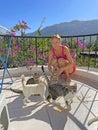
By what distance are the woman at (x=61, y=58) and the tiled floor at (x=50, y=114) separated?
1.40 feet

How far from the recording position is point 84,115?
94.0 inches

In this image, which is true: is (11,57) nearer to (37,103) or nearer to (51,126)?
(37,103)

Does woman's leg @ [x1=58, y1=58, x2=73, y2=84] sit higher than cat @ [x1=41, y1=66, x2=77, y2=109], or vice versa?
woman's leg @ [x1=58, y1=58, x2=73, y2=84]

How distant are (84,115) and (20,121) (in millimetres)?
744

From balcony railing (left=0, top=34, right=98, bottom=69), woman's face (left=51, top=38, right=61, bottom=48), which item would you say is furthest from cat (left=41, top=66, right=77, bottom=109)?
balcony railing (left=0, top=34, right=98, bottom=69)

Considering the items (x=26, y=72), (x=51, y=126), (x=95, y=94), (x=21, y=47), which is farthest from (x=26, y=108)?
(x=21, y=47)

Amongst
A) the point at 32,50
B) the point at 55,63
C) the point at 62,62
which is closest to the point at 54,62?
the point at 55,63

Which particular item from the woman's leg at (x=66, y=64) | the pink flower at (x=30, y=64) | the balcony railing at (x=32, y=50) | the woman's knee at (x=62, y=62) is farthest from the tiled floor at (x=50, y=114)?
the balcony railing at (x=32, y=50)

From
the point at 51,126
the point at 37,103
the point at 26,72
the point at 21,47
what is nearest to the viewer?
the point at 51,126

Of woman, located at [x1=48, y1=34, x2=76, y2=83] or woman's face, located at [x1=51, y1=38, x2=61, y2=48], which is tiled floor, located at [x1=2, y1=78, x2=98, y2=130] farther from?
woman's face, located at [x1=51, y1=38, x2=61, y2=48]

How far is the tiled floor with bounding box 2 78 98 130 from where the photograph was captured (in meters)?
2.18

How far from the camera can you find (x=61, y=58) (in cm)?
289

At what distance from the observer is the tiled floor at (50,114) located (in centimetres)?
218

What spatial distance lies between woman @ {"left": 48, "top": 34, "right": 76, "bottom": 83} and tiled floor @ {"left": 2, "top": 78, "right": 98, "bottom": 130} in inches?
16.8
